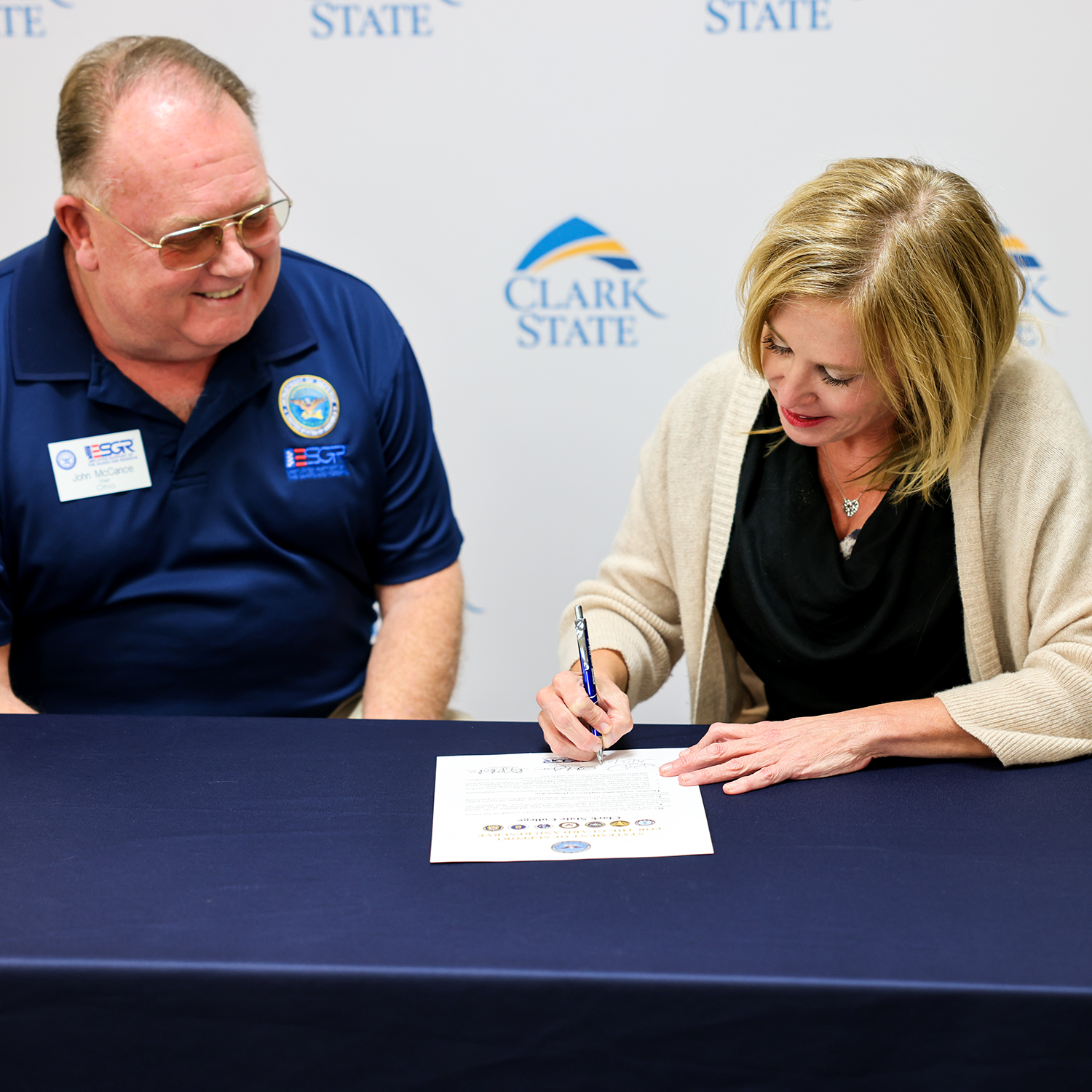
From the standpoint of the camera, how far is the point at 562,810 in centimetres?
130

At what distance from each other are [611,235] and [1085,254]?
1225 mm

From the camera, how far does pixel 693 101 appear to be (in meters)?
2.83

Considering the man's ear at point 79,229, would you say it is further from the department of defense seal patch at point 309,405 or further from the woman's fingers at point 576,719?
the woman's fingers at point 576,719

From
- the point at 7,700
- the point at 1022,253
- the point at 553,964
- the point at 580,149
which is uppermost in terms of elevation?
the point at 580,149

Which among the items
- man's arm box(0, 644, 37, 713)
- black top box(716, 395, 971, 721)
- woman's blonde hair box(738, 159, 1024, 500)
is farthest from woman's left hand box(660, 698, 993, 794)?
man's arm box(0, 644, 37, 713)

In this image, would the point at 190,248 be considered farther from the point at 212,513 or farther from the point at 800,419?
the point at 800,419

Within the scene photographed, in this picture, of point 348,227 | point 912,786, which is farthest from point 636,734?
point 348,227

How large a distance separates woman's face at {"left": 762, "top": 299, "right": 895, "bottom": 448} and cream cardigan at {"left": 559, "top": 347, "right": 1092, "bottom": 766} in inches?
7.2

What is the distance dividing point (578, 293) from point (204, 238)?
4.56ft

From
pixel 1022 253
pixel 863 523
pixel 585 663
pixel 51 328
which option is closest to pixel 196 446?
pixel 51 328

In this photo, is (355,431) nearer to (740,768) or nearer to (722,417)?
(722,417)

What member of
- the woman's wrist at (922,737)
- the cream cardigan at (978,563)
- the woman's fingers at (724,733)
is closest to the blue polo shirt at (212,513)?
the cream cardigan at (978,563)

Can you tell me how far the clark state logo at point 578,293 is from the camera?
9.72ft

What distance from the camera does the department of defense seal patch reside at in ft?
6.58
